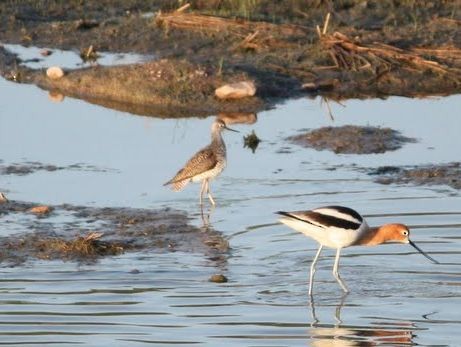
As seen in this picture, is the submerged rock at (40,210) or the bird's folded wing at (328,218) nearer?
the bird's folded wing at (328,218)

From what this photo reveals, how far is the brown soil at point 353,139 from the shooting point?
627 inches

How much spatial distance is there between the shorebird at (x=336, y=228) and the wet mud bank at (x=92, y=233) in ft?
3.76

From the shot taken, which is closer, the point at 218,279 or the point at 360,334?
the point at 360,334

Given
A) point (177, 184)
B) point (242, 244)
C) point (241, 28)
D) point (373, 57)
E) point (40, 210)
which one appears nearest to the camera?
point (242, 244)

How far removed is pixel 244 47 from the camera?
19.8 metres

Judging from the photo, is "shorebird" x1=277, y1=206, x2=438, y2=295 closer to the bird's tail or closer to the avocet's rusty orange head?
the avocet's rusty orange head

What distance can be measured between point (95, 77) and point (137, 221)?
6.00 metres

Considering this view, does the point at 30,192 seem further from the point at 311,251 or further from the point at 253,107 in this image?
the point at 253,107

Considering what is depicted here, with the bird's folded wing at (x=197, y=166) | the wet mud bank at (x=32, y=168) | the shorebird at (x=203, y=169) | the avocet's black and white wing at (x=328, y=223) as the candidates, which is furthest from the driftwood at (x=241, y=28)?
the avocet's black and white wing at (x=328, y=223)

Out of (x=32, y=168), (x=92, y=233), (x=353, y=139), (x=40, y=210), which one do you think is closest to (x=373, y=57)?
(x=353, y=139)

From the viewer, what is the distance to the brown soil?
1592cm

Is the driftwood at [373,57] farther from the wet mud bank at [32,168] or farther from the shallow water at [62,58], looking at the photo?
the wet mud bank at [32,168]

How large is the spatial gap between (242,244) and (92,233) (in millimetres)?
1372

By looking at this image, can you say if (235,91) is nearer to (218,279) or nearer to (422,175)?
(422,175)
